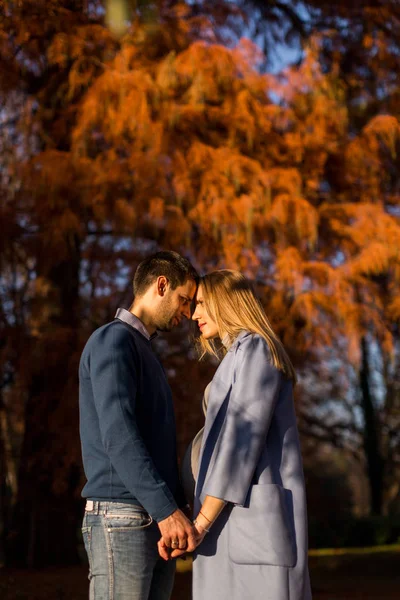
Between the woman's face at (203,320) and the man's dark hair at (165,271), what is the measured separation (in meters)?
0.07

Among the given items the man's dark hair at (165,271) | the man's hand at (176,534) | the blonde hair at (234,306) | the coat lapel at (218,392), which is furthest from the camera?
the man's dark hair at (165,271)

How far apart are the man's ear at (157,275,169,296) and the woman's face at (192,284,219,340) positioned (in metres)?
0.12

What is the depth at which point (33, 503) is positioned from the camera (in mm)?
8820

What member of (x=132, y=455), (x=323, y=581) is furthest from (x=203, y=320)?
(x=323, y=581)

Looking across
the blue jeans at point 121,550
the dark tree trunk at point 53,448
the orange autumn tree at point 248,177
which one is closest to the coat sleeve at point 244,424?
the blue jeans at point 121,550

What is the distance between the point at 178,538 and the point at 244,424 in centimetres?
41

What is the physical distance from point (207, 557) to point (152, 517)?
26cm

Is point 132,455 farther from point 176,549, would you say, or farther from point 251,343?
point 251,343

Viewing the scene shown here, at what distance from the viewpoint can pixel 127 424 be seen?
2631 millimetres

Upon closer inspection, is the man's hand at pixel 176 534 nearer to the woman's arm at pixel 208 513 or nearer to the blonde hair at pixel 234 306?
the woman's arm at pixel 208 513

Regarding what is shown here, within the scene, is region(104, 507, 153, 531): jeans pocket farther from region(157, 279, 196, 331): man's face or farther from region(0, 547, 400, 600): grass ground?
region(0, 547, 400, 600): grass ground

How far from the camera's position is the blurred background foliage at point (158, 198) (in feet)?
24.3

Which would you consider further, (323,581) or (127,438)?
(323,581)

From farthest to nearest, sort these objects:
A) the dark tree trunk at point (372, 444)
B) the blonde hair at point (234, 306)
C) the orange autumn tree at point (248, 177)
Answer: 1. the dark tree trunk at point (372, 444)
2. the orange autumn tree at point (248, 177)
3. the blonde hair at point (234, 306)
